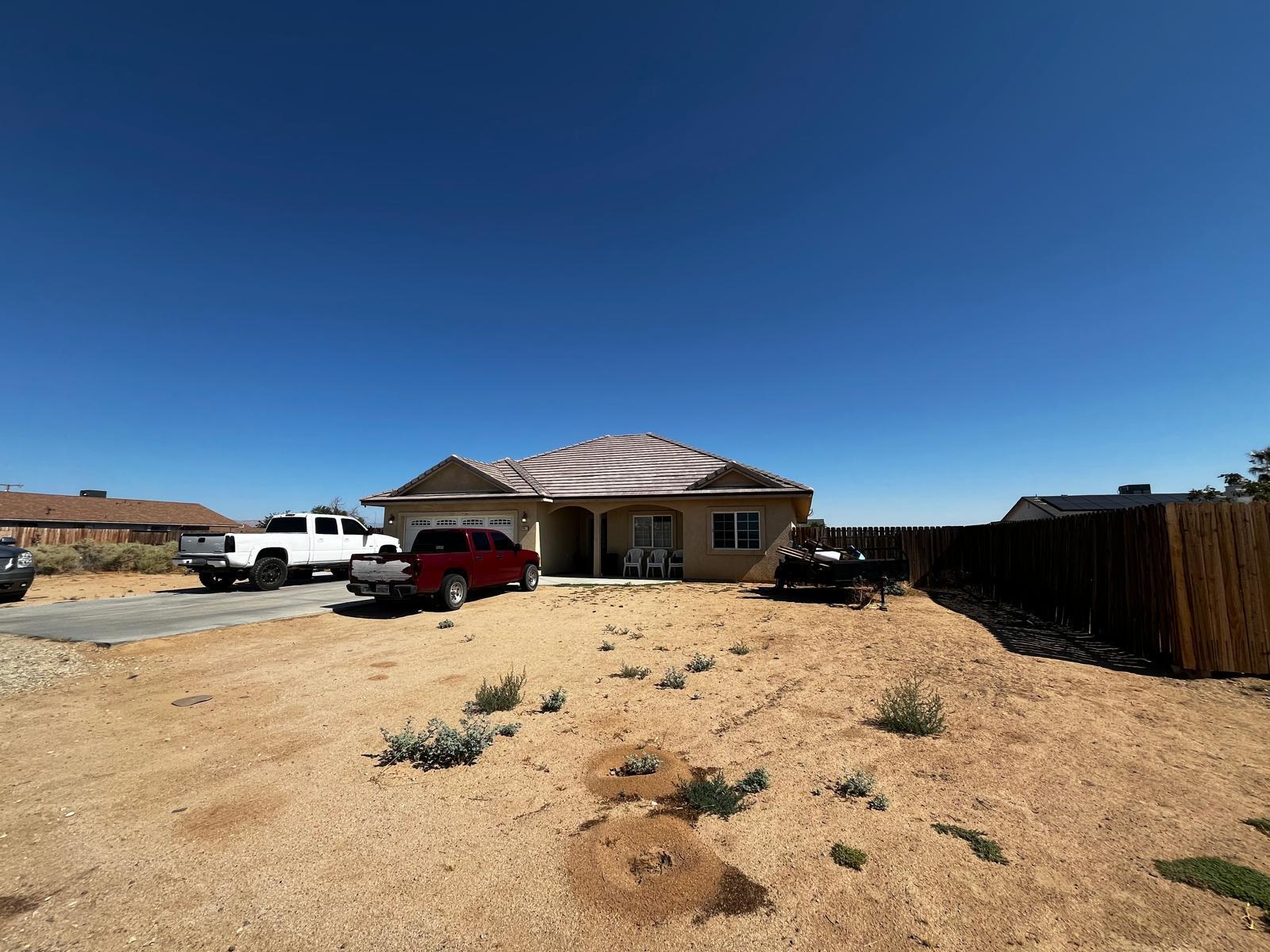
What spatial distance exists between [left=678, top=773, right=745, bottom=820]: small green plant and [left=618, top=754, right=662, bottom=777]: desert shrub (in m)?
0.32

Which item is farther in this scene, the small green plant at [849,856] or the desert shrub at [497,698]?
the desert shrub at [497,698]

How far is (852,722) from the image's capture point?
17.6 ft

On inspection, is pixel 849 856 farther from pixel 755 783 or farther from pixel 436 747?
pixel 436 747

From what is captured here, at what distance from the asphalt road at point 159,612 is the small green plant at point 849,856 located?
36.0 feet

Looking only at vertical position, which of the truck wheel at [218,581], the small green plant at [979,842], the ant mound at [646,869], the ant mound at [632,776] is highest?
the truck wheel at [218,581]

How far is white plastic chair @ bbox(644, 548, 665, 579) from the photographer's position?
789 inches

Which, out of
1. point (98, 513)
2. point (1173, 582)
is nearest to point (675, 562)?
point (1173, 582)

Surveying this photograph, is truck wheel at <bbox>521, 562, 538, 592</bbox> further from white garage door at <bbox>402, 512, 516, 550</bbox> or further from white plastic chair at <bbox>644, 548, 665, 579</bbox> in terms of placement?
white plastic chair at <bbox>644, 548, 665, 579</bbox>

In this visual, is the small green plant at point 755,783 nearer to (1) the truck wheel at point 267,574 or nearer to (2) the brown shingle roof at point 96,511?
(1) the truck wheel at point 267,574

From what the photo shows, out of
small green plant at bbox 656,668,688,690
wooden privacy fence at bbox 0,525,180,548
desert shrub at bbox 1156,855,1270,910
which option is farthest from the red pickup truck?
wooden privacy fence at bbox 0,525,180,548

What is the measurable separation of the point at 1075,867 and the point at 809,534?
17137 mm

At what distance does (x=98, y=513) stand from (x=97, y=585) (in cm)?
3602

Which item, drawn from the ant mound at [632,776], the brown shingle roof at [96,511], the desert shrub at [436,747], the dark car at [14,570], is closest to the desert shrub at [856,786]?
the ant mound at [632,776]

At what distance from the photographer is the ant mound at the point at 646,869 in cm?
282
